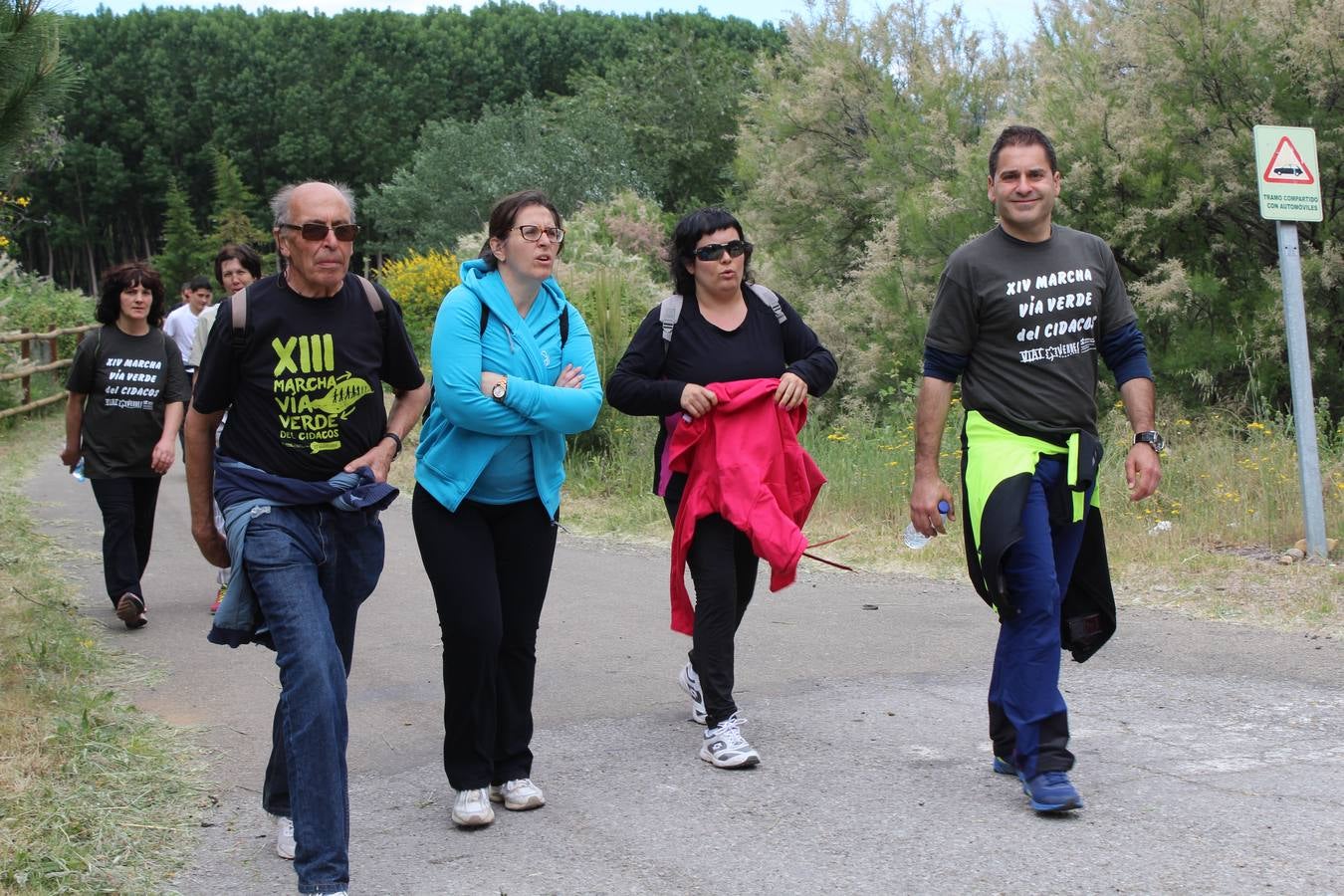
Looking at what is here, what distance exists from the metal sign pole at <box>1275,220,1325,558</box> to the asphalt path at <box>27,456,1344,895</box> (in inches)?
57.7

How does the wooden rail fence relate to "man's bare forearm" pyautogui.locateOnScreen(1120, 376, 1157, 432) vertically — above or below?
above

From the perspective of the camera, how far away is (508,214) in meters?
4.77

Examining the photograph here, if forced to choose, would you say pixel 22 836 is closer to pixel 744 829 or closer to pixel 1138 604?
pixel 744 829

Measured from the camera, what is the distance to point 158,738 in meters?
5.57

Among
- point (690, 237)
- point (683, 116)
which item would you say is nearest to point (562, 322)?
point (690, 237)

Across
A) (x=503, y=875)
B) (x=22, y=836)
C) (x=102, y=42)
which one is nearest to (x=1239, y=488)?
(x=503, y=875)

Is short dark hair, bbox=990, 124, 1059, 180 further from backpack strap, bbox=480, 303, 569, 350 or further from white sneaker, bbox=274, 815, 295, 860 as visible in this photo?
white sneaker, bbox=274, 815, 295, 860

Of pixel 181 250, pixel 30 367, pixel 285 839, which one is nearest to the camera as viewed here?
pixel 285 839

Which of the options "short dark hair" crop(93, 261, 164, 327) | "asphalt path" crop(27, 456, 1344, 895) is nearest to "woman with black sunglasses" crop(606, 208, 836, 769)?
Answer: "asphalt path" crop(27, 456, 1344, 895)

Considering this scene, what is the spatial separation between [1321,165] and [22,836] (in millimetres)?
11097

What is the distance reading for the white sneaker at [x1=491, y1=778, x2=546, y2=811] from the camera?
15.5 feet

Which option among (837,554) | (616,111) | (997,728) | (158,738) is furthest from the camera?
(616,111)

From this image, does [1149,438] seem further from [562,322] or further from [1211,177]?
[1211,177]

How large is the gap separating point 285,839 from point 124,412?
14.6 ft
